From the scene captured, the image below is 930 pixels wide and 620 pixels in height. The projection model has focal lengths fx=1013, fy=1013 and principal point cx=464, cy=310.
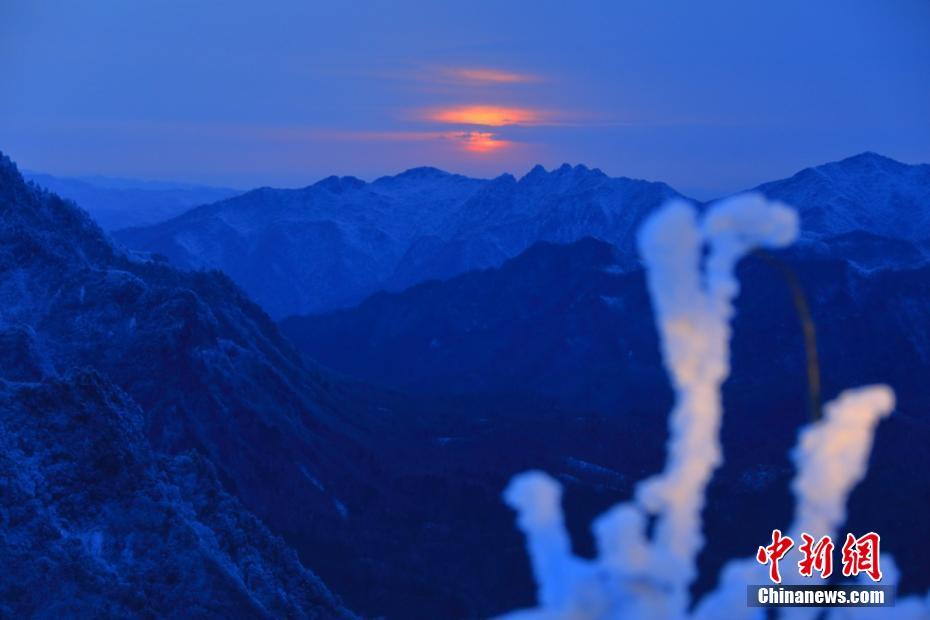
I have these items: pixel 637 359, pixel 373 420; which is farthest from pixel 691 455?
pixel 637 359

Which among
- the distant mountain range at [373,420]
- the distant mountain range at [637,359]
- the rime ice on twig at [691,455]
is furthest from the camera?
the distant mountain range at [637,359]

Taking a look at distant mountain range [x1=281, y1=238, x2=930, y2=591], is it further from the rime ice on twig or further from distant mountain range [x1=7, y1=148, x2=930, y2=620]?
the rime ice on twig

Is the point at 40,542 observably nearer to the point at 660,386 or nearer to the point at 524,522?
the point at 524,522

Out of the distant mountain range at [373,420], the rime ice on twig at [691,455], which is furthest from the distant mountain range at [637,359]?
Answer: the rime ice on twig at [691,455]

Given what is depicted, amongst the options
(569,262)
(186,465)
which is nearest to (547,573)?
(186,465)

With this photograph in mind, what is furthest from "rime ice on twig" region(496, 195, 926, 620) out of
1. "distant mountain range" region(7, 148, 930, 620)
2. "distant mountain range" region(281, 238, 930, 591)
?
"distant mountain range" region(281, 238, 930, 591)

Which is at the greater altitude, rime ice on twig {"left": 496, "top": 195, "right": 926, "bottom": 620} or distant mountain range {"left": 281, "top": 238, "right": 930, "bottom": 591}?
rime ice on twig {"left": 496, "top": 195, "right": 926, "bottom": 620}

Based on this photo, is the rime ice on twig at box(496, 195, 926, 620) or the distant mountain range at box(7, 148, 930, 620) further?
the distant mountain range at box(7, 148, 930, 620)

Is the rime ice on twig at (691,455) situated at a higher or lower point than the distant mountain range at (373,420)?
higher

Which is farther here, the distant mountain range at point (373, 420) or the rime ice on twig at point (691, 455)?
the distant mountain range at point (373, 420)

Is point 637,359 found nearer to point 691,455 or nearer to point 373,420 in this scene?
point 373,420

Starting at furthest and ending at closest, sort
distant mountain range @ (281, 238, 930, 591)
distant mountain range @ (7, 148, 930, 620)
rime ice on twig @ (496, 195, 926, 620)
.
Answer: distant mountain range @ (281, 238, 930, 591) → distant mountain range @ (7, 148, 930, 620) → rime ice on twig @ (496, 195, 926, 620)

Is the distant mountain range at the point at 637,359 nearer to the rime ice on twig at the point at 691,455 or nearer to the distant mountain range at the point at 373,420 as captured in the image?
the distant mountain range at the point at 373,420
